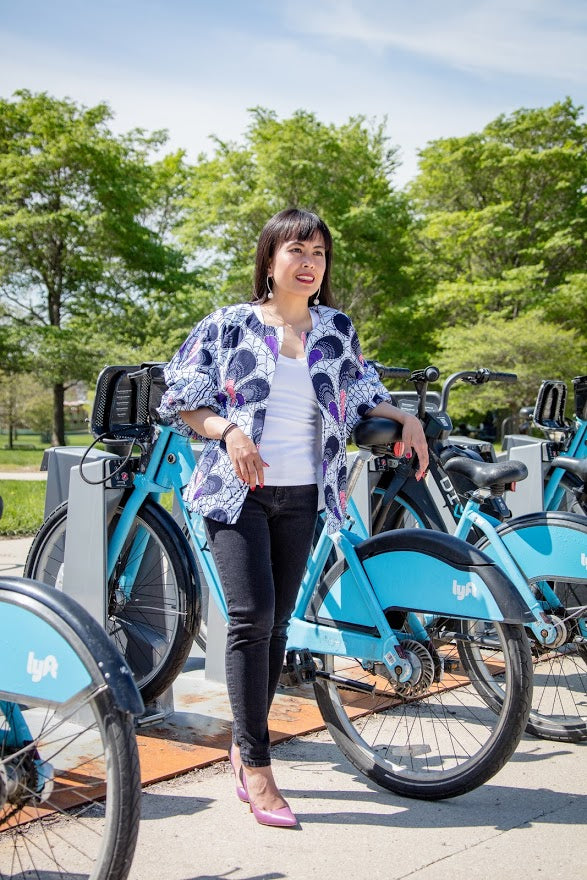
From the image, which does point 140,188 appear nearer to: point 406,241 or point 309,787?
point 406,241

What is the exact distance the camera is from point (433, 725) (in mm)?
3639

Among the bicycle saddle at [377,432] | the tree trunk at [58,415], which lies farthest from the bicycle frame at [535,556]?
the tree trunk at [58,415]

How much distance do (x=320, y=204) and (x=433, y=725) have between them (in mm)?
29719

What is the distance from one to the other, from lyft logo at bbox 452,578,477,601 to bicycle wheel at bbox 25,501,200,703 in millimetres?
1011

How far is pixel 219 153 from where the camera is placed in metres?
33.7

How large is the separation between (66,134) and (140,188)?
2884 millimetres

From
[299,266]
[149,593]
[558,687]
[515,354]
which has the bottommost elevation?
[558,687]

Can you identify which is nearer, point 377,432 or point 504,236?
point 377,432

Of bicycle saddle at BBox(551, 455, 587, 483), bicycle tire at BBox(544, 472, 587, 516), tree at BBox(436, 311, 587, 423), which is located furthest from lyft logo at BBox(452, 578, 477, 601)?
tree at BBox(436, 311, 587, 423)

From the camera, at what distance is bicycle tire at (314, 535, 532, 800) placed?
9.70 ft

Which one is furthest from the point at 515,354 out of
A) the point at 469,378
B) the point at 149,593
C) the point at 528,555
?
the point at 149,593

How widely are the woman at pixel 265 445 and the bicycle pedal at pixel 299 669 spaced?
8.6 inches

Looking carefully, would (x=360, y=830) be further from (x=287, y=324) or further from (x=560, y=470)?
(x=560, y=470)

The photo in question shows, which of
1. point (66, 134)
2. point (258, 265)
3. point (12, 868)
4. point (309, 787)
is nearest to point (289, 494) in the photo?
point (258, 265)
